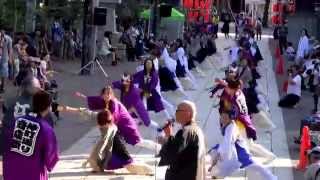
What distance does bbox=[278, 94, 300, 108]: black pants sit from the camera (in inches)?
837

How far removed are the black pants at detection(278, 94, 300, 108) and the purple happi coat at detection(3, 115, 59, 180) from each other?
14401 millimetres

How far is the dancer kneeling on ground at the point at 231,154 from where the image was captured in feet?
35.1

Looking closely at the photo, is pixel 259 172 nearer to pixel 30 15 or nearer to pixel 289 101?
pixel 289 101

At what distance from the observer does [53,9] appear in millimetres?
34000

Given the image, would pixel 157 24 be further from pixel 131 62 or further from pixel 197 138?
pixel 197 138

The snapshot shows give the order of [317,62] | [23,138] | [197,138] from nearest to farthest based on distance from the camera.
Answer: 1. [23,138]
2. [197,138]
3. [317,62]

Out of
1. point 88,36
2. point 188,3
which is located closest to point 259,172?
point 88,36

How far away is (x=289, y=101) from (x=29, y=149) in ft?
48.0

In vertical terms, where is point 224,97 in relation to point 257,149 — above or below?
above

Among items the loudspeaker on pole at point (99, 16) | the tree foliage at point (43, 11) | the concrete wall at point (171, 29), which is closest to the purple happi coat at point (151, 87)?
the loudspeaker on pole at point (99, 16)

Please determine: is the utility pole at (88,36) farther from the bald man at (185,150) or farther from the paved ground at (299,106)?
the bald man at (185,150)

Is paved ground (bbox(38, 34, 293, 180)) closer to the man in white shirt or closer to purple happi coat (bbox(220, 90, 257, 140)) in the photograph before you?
the man in white shirt

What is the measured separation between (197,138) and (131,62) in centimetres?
2642

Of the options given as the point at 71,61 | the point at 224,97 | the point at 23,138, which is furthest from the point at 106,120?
the point at 71,61
